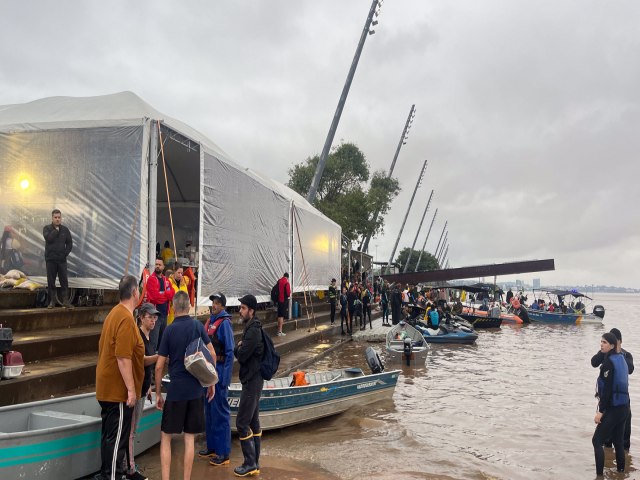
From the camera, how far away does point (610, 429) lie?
20.3ft

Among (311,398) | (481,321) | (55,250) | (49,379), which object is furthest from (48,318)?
(481,321)

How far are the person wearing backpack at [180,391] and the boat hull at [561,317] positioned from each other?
3817 centimetres

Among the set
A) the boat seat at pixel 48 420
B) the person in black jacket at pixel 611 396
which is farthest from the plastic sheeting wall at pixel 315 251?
Answer: the boat seat at pixel 48 420

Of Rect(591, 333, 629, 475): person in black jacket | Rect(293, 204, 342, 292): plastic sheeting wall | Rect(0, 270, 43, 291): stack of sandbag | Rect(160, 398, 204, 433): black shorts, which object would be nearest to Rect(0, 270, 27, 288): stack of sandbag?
Rect(0, 270, 43, 291): stack of sandbag

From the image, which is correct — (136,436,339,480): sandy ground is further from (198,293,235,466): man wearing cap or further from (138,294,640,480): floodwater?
(198,293,235,466): man wearing cap

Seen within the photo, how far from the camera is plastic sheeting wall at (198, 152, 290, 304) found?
432 inches

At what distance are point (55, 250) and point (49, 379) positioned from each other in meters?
2.92

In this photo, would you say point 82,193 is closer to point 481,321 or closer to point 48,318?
point 48,318

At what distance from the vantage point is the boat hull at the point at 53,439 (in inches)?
163

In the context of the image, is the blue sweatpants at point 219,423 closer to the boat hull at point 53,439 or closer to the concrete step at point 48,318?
the boat hull at point 53,439

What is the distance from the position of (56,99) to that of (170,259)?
4387 millimetres

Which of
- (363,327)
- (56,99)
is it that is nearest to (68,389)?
(56,99)

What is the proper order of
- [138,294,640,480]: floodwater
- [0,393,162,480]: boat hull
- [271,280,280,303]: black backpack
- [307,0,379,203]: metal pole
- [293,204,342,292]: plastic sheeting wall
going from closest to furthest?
1. [0,393,162,480]: boat hull
2. [138,294,640,480]: floodwater
3. [271,280,280,303]: black backpack
4. [293,204,342,292]: plastic sheeting wall
5. [307,0,379,203]: metal pole

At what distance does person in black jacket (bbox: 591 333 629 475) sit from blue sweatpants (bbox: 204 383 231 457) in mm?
4633
